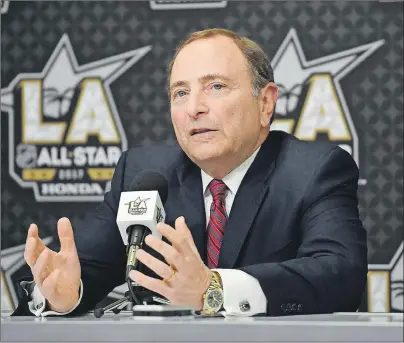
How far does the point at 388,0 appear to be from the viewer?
312 centimetres

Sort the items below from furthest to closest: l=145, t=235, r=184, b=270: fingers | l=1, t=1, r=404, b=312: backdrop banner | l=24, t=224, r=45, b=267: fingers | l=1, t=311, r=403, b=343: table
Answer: l=1, t=1, r=404, b=312: backdrop banner, l=24, t=224, r=45, b=267: fingers, l=145, t=235, r=184, b=270: fingers, l=1, t=311, r=403, b=343: table

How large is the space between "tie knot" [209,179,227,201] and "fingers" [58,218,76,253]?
0.62 metres

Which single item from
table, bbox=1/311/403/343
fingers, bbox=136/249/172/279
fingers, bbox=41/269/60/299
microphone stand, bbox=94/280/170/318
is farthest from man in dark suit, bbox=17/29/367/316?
table, bbox=1/311/403/343

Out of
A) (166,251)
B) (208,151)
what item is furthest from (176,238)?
(208,151)

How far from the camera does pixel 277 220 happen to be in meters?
2.17

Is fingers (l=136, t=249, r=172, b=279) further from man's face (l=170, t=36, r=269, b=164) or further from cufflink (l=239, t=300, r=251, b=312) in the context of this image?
man's face (l=170, t=36, r=269, b=164)

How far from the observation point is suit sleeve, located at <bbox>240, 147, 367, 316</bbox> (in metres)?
1.76

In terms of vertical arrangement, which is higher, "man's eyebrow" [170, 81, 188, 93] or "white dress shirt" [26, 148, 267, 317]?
"man's eyebrow" [170, 81, 188, 93]

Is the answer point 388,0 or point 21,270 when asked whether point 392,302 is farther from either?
point 21,270

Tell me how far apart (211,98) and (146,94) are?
3.76 feet

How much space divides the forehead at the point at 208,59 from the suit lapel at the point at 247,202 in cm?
28

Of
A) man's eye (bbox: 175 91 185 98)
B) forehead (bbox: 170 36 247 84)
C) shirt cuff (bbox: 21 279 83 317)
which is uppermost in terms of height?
forehead (bbox: 170 36 247 84)

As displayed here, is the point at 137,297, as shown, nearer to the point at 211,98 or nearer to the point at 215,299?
the point at 215,299

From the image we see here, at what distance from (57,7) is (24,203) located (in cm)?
87
